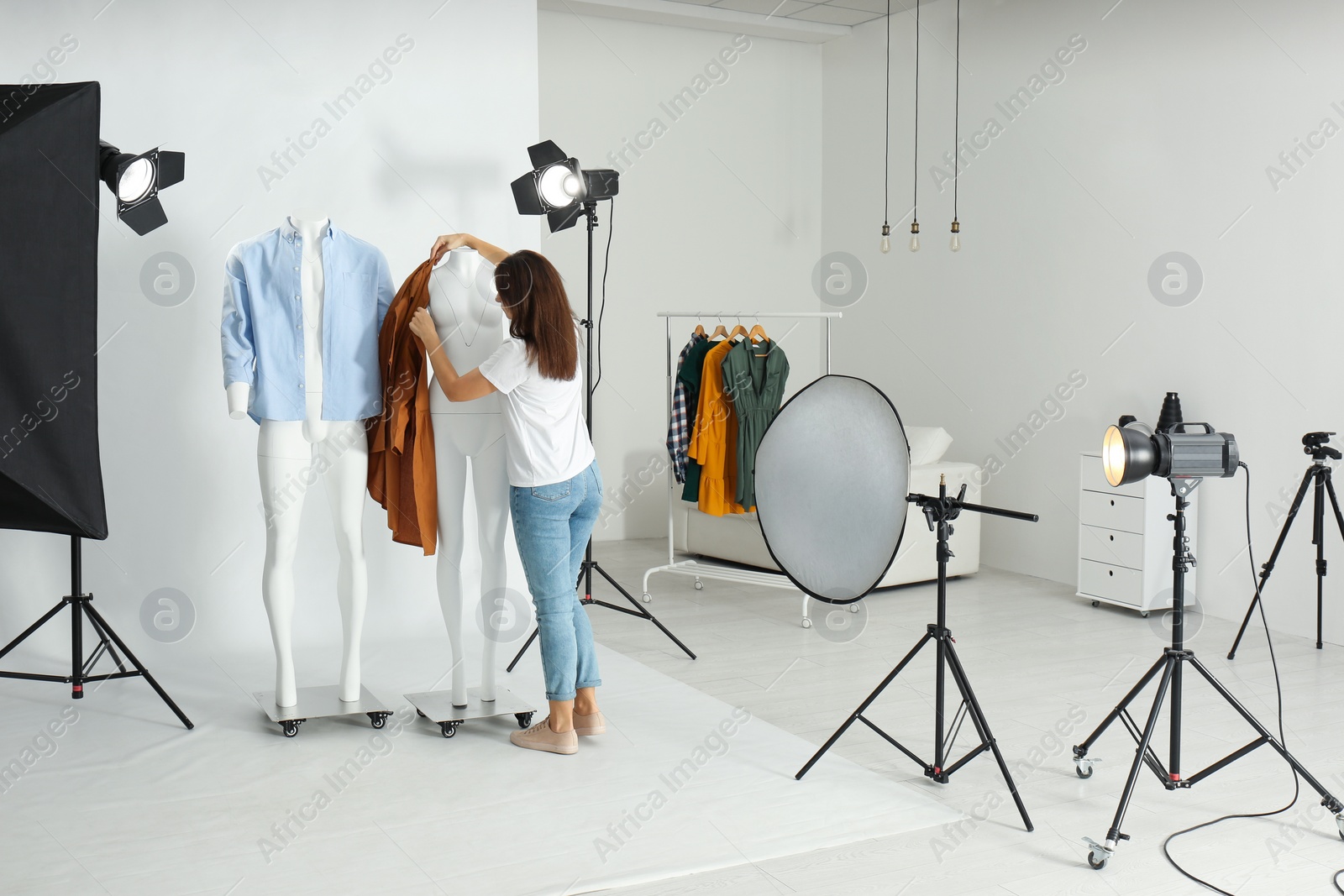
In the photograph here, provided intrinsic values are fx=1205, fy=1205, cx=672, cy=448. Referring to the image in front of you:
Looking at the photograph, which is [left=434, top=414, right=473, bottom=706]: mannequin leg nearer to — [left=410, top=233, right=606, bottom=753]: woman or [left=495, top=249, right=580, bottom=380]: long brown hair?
[left=410, top=233, right=606, bottom=753]: woman

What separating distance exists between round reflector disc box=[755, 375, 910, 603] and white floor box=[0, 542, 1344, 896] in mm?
637

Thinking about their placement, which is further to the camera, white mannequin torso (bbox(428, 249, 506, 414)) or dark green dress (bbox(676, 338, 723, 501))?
dark green dress (bbox(676, 338, 723, 501))

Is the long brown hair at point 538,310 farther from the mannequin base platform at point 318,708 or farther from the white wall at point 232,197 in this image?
the white wall at point 232,197

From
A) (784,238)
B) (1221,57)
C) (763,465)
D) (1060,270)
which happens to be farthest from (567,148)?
(763,465)

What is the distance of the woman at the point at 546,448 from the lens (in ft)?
10.1

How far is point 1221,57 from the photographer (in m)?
5.02

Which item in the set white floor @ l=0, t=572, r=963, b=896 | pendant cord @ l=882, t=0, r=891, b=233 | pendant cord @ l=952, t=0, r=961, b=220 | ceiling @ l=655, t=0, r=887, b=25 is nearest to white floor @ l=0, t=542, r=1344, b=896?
white floor @ l=0, t=572, r=963, b=896

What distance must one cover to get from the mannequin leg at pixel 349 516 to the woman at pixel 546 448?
44 centimetres

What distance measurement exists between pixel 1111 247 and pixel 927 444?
1.25m

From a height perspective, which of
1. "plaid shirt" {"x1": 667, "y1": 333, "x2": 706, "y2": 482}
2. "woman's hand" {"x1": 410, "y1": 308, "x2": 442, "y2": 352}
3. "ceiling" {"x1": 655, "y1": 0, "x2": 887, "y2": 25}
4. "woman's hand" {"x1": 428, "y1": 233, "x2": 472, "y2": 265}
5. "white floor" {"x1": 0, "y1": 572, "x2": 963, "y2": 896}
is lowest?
"white floor" {"x1": 0, "y1": 572, "x2": 963, "y2": 896}

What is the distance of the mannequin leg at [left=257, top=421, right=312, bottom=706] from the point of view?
341cm

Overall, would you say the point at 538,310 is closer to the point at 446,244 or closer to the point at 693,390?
the point at 446,244

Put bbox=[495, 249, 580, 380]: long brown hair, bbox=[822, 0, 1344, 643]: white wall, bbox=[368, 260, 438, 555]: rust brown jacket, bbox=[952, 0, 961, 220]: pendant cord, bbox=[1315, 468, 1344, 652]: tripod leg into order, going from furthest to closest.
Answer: bbox=[952, 0, 961, 220]: pendant cord → bbox=[822, 0, 1344, 643]: white wall → bbox=[1315, 468, 1344, 652]: tripod leg → bbox=[368, 260, 438, 555]: rust brown jacket → bbox=[495, 249, 580, 380]: long brown hair

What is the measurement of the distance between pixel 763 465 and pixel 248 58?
266 cm
